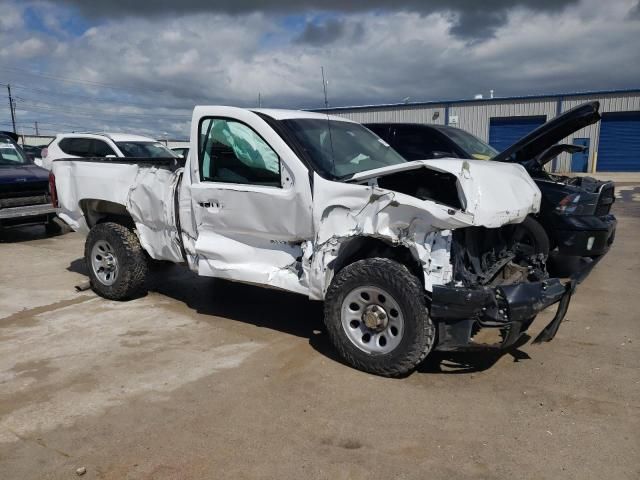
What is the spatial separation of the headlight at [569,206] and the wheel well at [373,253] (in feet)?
9.21

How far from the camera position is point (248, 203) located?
450 cm

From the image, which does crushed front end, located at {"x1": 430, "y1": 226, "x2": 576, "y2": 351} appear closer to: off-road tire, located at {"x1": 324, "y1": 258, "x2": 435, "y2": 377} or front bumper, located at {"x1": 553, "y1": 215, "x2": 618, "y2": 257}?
off-road tire, located at {"x1": 324, "y1": 258, "x2": 435, "y2": 377}

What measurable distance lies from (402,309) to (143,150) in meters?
9.14

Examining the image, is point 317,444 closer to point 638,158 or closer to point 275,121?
point 275,121

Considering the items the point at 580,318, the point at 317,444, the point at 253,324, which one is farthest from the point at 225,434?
the point at 580,318

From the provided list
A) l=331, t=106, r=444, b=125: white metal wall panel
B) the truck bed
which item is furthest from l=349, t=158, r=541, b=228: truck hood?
l=331, t=106, r=444, b=125: white metal wall panel

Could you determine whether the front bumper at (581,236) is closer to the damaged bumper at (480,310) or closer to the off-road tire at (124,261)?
the damaged bumper at (480,310)

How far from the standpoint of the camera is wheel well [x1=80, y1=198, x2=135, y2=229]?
590cm

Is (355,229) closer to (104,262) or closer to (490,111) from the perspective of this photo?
(104,262)

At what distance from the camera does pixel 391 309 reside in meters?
3.87

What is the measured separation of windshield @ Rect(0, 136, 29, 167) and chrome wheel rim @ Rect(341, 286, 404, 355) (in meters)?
9.22

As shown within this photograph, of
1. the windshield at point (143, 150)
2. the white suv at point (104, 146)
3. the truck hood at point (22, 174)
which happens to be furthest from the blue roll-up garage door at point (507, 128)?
the truck hood at point (22, 174)

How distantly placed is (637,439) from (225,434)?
7.96 feet

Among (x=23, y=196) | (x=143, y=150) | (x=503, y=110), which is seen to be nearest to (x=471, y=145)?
(x=143, y=150)
